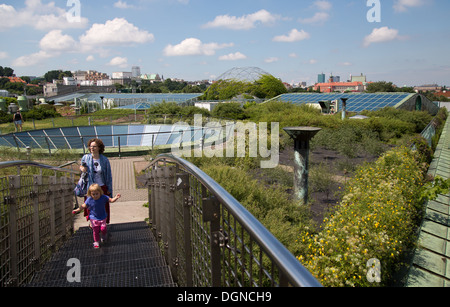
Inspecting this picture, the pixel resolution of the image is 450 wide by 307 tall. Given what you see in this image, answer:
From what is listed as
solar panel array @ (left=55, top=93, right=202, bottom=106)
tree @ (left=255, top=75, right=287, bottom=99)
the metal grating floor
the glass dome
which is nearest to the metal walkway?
the metal grating floor

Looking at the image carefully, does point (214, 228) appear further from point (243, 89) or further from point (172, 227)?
point (243, 89)

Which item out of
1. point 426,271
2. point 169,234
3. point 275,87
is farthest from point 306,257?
point 275,87

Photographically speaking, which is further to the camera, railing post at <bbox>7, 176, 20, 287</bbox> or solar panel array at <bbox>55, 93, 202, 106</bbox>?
solar panel array at <bbox>55, 93, 202, 106</bbox>

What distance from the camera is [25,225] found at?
416 centimetres

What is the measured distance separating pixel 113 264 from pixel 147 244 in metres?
0.99

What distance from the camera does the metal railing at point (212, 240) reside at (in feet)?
4.15

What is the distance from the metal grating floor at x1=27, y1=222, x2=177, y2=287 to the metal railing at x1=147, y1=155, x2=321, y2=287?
0.89 ft

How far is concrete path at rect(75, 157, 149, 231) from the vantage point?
847 centimetres

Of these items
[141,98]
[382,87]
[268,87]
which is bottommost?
[141,98]

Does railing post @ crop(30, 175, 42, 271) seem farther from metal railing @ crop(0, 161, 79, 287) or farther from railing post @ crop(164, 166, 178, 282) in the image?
railing post @ crop(164, 166, 178, 282)

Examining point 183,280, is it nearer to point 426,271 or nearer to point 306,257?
point 306,257

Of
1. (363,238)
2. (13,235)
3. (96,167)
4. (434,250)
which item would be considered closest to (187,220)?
(13,235)

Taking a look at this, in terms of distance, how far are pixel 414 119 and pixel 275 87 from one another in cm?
3720

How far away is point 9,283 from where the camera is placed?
3676mm
